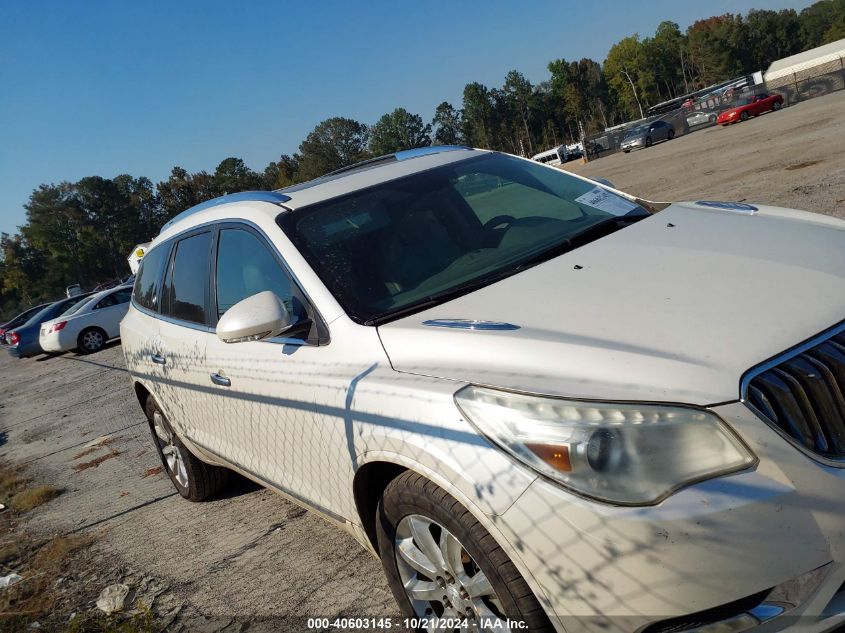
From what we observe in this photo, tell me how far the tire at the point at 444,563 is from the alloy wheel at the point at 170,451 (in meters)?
2.70

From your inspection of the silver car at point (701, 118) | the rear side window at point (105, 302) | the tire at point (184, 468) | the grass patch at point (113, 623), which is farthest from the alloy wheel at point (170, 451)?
the silver car at point (701, 118)

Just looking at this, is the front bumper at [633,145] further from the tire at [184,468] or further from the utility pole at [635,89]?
the utility pole at [635,89]

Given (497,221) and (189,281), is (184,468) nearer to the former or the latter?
(189,281)

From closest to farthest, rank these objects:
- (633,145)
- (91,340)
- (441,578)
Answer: (441,578) < (91,340) < (633,145)

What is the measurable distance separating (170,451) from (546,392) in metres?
3.86

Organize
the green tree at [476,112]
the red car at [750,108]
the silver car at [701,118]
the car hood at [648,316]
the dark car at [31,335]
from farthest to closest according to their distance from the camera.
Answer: the green tree at [476,112] → the silver car at [701,118] → the red car at [750,108] → the dark car at [31,335] → the car hood at [648,316]

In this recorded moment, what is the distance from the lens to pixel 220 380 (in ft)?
11.8

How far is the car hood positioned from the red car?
138 ft

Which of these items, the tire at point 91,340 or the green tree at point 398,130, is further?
the green tree at point 398,130

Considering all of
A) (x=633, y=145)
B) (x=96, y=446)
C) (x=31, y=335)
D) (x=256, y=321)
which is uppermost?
(x=256, y=321)

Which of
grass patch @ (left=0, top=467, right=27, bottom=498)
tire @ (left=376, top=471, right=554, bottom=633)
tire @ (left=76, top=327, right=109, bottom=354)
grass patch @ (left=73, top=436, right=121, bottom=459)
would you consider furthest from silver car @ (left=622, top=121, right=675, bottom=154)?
tire @ (left=376, top=471, right=554, bottom=633)

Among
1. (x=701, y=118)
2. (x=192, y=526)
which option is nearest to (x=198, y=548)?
(x=192, y=526)

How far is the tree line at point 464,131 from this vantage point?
299 feet

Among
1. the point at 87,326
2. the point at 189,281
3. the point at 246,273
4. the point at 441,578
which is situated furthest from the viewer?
the point at 87,326
